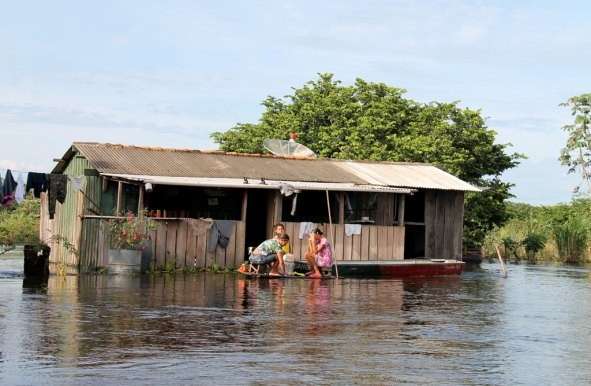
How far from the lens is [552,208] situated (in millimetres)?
51719

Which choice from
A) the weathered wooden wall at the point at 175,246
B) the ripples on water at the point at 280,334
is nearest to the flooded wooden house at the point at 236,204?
the weathered wooden wall at the point at 175,246

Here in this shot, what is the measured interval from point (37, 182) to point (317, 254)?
7688mm

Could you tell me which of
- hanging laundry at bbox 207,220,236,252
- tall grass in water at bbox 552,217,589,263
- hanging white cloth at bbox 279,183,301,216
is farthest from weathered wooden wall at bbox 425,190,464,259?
tall grass in water at bbox 552,217,589,263

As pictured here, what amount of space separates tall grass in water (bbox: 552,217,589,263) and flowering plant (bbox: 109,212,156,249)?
73.3 feet

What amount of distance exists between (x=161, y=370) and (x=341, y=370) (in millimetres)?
1834

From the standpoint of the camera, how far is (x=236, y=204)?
27.0 metres

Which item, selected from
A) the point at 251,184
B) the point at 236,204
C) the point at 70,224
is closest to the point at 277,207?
the point at 251,184

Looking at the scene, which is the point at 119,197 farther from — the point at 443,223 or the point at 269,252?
the point at 443,223

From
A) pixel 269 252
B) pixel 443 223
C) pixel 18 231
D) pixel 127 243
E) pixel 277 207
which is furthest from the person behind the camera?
pixel 443 223

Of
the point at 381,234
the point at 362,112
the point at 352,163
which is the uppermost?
the point at 362,112

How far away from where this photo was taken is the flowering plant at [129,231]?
900 inches

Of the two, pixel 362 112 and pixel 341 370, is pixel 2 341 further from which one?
pixel 362 112

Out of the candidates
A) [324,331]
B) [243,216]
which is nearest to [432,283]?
[243,216]

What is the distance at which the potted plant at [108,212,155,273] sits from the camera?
2273cm
